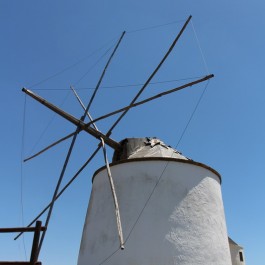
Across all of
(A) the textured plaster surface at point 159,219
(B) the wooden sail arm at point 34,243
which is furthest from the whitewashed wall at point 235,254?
(B) the wooden sail arm at point 34,243

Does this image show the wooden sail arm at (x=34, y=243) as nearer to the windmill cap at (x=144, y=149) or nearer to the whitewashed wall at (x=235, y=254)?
the windmill cap at (x=144, y=149)

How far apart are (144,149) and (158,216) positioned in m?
2.53

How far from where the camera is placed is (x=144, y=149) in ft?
33.8

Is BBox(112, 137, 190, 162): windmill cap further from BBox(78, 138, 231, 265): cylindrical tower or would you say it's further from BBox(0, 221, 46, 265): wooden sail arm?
BBox(0, 221, 46, 265): wooden sail arm

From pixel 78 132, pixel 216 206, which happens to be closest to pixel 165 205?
pixel 216 206

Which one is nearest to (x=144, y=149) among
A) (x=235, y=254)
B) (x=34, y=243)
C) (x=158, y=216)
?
(x=158, y=216)

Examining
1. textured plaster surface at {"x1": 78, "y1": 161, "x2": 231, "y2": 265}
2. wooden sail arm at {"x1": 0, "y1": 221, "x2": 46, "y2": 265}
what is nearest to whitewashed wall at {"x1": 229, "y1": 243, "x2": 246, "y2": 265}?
textured plaster surface at {"x1": 78, "y1": 161, "x2": 231, "y2": 265}

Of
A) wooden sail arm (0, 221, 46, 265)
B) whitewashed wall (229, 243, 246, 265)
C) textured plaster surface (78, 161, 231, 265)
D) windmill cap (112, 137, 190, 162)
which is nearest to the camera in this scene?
wooden sail arm (0, 221, 46, 265)

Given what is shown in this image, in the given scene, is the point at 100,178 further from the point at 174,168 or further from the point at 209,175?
the point at 209,175

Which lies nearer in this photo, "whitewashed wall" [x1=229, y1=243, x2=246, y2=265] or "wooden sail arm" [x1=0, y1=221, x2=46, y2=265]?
"wooden sail arm" [x1=0, y1=221, x2=46, y2=265]

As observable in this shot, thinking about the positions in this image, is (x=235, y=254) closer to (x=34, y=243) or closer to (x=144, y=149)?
(x=144, y=149)

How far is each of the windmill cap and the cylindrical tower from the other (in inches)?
6.7

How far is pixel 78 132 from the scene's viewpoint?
1078 centimetres

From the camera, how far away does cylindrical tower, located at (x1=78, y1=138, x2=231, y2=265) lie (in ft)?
26.3
